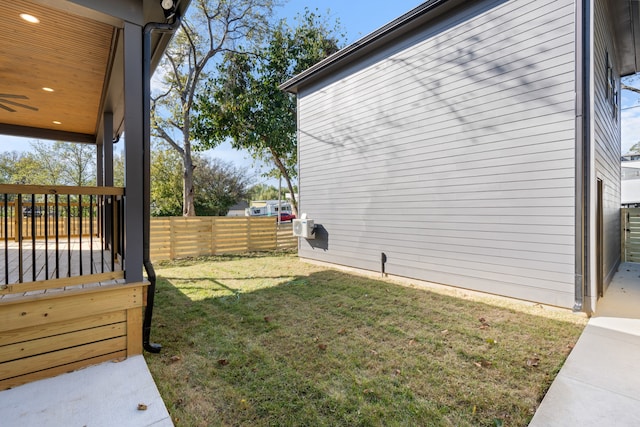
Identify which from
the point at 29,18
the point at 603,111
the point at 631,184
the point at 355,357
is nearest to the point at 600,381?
the point at 355,357

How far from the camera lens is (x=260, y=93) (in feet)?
38.1

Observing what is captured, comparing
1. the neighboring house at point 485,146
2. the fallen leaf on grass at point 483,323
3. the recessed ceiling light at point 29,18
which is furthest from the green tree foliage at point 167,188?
the fallen leaf on grass at point 483,323

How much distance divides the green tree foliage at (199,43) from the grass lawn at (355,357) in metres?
8.16

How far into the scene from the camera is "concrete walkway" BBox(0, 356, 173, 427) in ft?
6.33

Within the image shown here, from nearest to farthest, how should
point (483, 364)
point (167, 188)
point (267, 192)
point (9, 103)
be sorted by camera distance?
point (483, 364) < point (9, 103) < point (167, 188) < point (267, 192)

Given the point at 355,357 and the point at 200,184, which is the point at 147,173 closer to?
the point at 355,357

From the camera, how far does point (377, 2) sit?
30.8 ft

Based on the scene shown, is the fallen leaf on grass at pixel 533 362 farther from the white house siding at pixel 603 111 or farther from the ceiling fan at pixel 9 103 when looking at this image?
the ceiling fan at pixel 9 103

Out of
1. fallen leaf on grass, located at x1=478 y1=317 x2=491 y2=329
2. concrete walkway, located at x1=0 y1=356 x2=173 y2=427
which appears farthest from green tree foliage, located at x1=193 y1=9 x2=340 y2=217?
concrete walkway, located at x1=0 y1=356 x2=173 y2=427

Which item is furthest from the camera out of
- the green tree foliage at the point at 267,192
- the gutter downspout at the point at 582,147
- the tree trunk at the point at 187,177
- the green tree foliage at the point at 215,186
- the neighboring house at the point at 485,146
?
the green tree foliage at the point at 267,192

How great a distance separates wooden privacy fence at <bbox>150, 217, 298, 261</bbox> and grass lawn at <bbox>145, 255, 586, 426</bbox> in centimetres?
435

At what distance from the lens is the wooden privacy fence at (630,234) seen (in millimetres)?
6934

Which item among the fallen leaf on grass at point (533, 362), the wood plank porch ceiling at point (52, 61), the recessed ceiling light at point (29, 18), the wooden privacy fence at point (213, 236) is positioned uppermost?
the wood plank porch ceiling at point (52, 61)

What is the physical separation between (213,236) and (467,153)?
7693 mm
